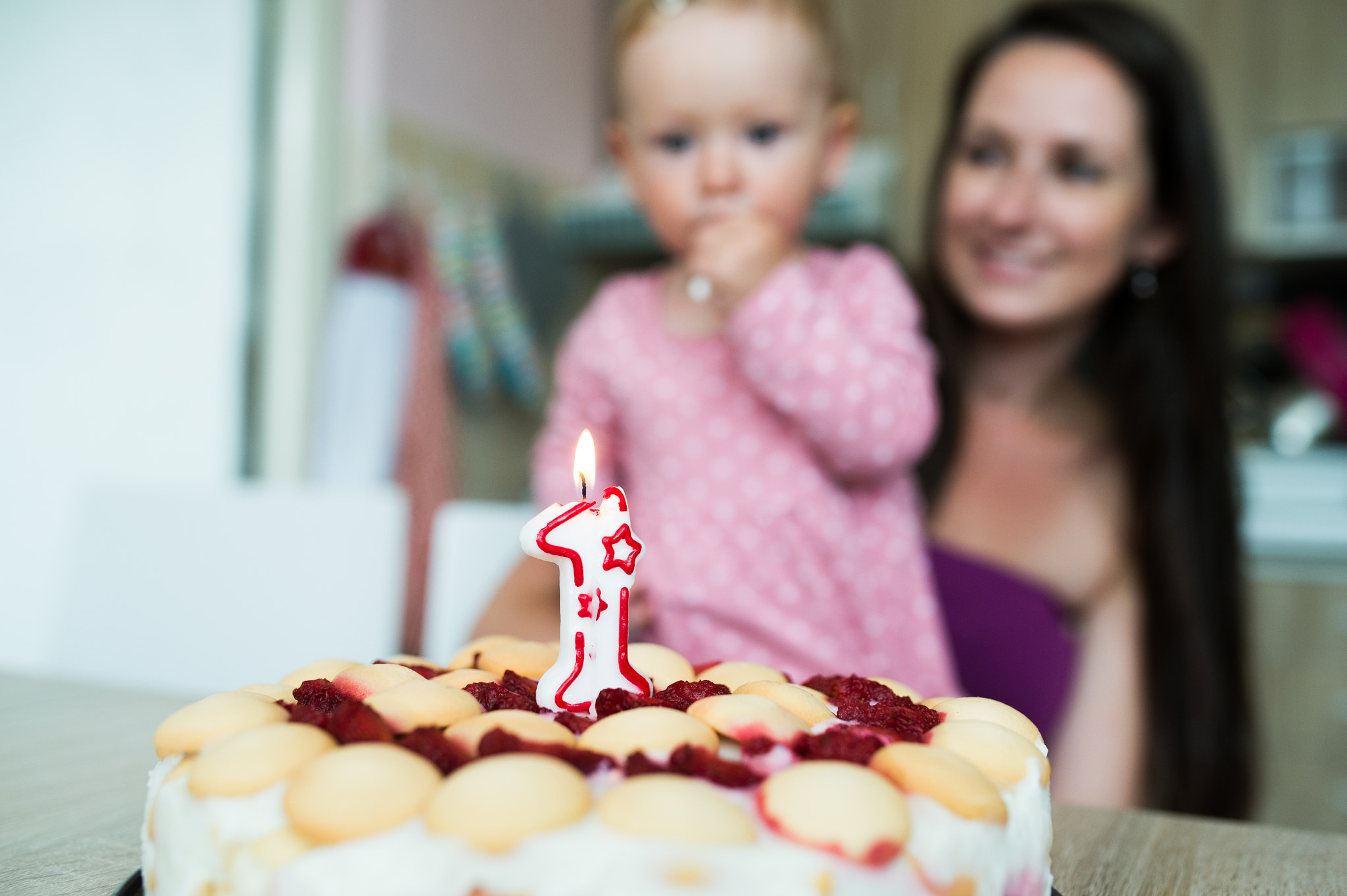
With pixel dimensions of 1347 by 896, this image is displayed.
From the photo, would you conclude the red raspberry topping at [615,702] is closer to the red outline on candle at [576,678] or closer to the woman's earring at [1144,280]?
the red outline on candle at [576,678]

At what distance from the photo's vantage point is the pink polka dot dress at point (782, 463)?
866mm

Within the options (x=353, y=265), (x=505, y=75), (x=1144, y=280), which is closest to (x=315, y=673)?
(x=1144, y=280)

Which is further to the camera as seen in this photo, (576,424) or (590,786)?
(576,424)

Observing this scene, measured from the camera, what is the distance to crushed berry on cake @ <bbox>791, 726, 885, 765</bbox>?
358 millimetres

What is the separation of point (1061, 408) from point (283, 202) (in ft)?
5.43

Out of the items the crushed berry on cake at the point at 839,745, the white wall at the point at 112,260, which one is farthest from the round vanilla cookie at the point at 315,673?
the white wall at the point at 112,260

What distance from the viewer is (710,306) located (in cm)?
103

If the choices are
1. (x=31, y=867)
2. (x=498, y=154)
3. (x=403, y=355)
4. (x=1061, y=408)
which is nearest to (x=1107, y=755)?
(x=1061, y=408)

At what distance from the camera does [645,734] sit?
0.36 m


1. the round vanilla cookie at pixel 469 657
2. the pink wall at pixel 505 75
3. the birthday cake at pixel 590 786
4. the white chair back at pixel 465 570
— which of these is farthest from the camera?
the pink wall at pixel 505 75

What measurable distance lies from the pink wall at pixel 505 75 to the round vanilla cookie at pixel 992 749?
219 centimetres

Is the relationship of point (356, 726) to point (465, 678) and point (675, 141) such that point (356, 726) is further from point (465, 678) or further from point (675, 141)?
point (675, 141)

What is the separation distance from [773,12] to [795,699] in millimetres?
660

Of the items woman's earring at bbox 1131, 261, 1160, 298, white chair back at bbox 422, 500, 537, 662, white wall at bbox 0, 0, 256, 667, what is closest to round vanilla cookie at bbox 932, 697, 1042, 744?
white chair back at bbox 422, 500, 537, 662
